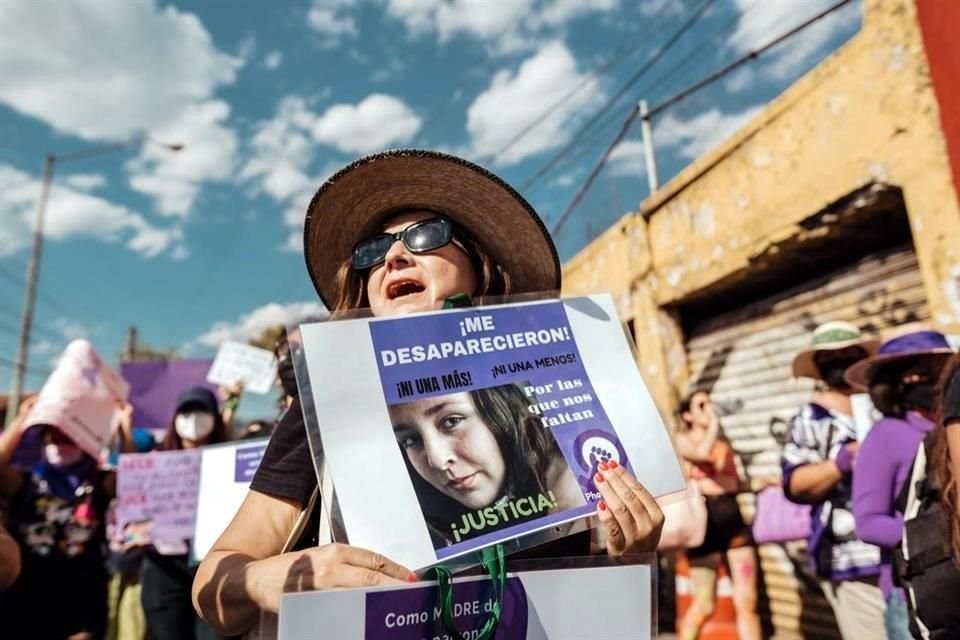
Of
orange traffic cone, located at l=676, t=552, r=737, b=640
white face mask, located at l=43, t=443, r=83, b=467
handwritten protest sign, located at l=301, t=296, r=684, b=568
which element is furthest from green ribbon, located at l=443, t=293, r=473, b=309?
orange traffic cone, located at l=676, t=552, r=737, b=640

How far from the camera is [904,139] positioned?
395cm

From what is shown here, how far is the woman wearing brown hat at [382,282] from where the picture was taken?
93 cm

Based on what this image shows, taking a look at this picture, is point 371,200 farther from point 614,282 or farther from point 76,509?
point 614,282

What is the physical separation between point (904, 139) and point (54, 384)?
4.97 metres

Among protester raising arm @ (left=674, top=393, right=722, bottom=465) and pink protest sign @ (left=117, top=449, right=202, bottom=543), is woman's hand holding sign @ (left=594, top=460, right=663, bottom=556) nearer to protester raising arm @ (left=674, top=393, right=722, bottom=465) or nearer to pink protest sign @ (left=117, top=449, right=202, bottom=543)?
pink protest sign @ (left=117, top=449, right=202, bottom=543)

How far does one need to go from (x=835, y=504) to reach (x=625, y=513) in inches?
105

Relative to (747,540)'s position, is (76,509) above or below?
above

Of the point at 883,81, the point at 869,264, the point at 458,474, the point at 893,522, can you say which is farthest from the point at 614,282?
the point at 458,474

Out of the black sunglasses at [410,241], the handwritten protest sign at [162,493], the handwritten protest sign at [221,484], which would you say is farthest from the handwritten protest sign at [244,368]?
the black sunglasses at [410,241]

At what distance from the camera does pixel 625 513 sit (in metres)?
1.02

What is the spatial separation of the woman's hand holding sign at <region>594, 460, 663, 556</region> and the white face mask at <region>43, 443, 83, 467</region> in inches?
142

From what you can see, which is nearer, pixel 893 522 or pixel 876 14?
pixel 893 522

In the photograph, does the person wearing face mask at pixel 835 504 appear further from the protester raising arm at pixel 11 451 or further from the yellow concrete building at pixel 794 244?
the protester raising arm at pixel 11 451

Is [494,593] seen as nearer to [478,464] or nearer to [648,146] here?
[478,464]
